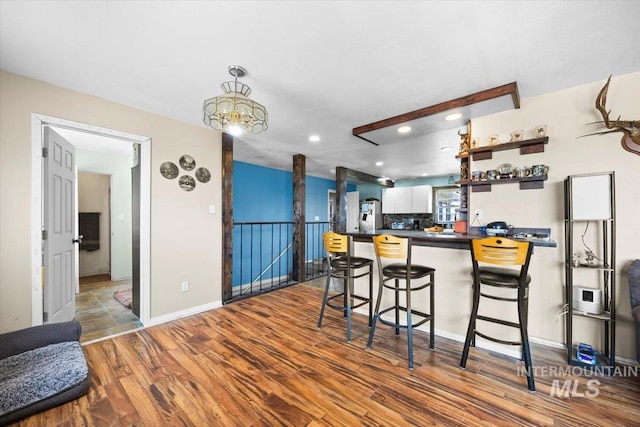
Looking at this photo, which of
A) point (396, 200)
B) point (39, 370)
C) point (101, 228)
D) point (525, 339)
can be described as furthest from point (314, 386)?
point (396, 200)

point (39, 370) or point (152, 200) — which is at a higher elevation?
point (152, 200)

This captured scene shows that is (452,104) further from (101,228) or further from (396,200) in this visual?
(101,228)

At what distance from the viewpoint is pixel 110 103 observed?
255 centimetres

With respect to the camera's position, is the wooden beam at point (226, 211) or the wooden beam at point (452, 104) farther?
the wooden beam at point (226, 211)

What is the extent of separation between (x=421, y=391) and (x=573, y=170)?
2.36 metres

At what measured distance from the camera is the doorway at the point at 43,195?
215cm

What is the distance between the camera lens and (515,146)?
2410 millimetres

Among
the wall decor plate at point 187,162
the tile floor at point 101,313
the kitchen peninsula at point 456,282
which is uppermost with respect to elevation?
the wall decor plate at point 187,162

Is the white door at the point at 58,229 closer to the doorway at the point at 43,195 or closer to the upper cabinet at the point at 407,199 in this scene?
the doorway at the point at 43,195

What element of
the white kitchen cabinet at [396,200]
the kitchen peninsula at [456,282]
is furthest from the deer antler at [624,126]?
the white kitchen cabinet at [396,200]

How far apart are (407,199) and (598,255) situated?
16.3ft

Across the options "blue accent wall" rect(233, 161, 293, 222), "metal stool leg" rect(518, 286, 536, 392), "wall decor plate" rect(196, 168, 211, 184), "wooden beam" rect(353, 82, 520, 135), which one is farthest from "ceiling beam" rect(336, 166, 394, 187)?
"metal stool leg" rect(518, 286, 536, 392)

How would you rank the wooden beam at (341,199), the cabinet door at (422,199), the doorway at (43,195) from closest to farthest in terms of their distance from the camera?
the doorway at (43,195), the wooden beam at (341,199), the cabinet door at (422,199)

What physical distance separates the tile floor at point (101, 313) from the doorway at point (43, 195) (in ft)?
0.93
